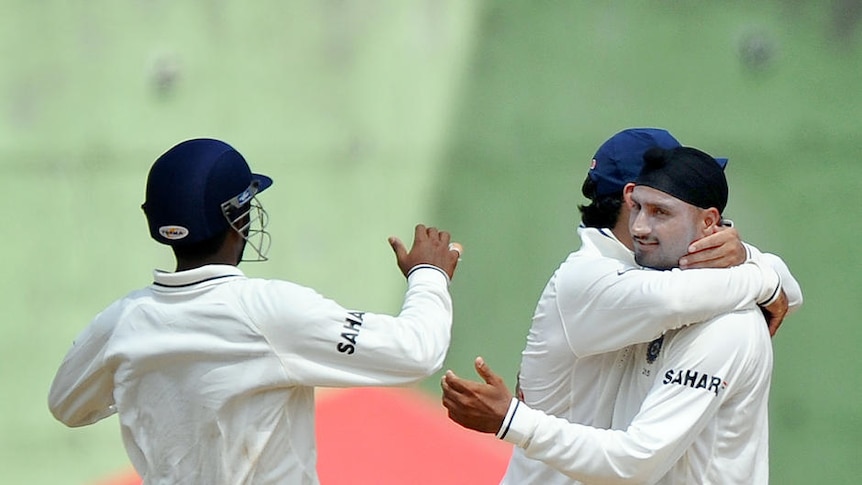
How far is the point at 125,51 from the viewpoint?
487 centimetres

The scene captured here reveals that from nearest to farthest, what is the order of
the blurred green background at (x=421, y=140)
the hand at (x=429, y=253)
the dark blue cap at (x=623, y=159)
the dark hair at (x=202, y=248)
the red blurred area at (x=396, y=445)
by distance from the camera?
the dark hair at (x=202, y=248)
the hand at (x=429, y=253)
the dark blue cap at (x=623, y=159)
the blurred green background at (x=421, y=140)
the red blurred area at (x=396, y=445)

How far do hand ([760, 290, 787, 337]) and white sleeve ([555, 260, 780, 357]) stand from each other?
6 centimetres

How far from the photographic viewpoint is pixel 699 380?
2.53 meters

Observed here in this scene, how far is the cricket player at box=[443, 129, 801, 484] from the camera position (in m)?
2.54

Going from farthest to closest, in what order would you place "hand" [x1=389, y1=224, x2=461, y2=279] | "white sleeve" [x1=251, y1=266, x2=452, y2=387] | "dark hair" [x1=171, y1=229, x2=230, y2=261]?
1. "hand" [x1=389, y1=224, x2=461, y2=279]
2. "dark hair" [x1=171, y1=229, x2=230, y2=261]
3. "white sleeve" [x1=251, y1=266, x2=452, y2=387]

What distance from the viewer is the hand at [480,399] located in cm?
252

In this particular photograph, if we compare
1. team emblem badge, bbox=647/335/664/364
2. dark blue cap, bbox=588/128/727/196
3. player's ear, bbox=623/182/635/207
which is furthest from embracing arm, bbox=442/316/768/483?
dark blue cap, bbox=588/128/727/196

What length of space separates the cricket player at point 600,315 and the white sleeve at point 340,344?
0.33ft

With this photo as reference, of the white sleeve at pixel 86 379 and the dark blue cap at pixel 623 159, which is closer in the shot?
the white sleeve at pixel 86 379

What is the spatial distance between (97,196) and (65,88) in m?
0.43

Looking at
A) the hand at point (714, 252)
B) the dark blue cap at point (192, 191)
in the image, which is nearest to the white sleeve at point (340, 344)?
the dark blue cap at point (192, 191)

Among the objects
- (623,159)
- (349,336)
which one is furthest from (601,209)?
(349,336)

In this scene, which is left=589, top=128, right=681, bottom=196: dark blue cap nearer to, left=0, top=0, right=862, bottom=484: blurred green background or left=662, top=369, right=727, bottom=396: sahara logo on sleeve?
left=662, top=369, right=727, bottom=396: sahara logo on sleeve

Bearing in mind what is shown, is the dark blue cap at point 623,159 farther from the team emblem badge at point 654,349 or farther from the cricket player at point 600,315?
the team emblem badge at point 654,349
